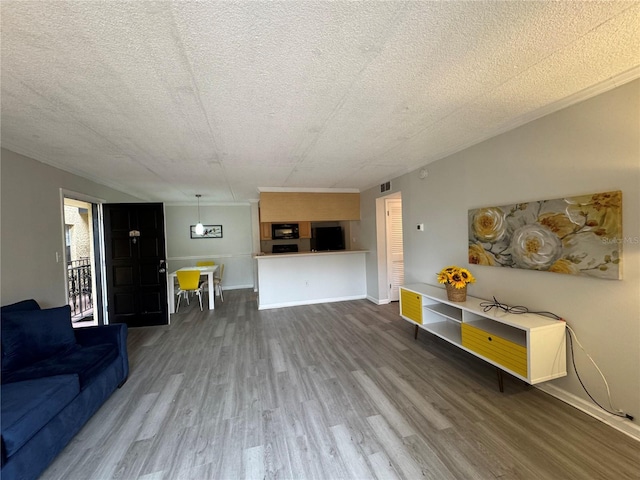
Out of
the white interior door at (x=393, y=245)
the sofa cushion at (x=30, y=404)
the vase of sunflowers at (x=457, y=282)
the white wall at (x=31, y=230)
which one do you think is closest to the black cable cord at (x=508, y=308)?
the vase of sunflowers at (x=457, y=282)

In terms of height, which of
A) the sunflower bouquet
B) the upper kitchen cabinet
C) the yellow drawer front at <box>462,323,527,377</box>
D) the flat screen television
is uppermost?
the upper kitchen cabinet

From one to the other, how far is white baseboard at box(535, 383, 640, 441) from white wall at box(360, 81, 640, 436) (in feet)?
0.08

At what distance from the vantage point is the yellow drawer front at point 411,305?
324cm

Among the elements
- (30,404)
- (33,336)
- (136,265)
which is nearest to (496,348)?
(30,404)

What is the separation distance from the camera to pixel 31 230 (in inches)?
111

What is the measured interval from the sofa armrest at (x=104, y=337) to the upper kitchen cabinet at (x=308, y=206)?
313cm

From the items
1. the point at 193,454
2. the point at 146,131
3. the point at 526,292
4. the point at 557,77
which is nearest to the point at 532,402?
the point at 526,292

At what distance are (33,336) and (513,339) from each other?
413 cm

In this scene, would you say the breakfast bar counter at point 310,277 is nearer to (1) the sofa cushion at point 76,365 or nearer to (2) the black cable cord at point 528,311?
(1) the sofa cushion at point 76,365

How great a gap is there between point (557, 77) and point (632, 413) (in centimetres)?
233

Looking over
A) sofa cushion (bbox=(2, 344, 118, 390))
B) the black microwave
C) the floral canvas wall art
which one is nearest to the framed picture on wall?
the black microwave

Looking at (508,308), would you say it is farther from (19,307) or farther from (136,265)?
(136,265)

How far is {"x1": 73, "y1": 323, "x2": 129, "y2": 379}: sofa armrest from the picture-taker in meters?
2.52

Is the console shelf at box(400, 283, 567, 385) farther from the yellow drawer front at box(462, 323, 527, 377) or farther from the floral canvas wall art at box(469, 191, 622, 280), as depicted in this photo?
the floral canvas wall art at box(469, 191, 622, 280)
